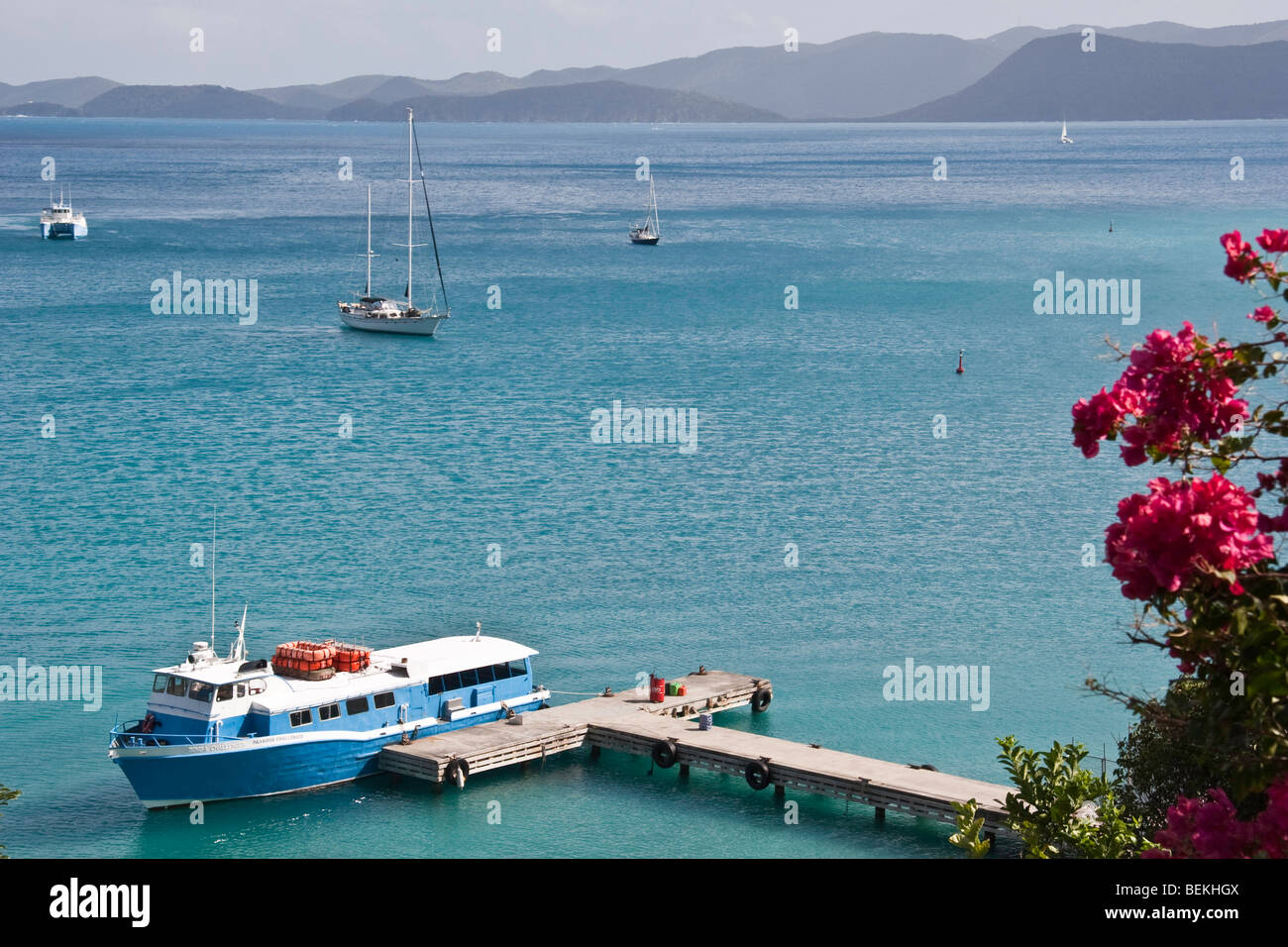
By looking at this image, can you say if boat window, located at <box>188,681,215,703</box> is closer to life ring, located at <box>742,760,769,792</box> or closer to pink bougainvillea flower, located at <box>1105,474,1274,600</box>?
life ring, located at <box>742,760,769,792</box>

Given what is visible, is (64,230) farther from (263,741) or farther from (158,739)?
(263,741)

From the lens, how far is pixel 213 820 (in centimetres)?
3797

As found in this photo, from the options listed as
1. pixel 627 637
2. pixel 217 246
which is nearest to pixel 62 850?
pixel 627 637

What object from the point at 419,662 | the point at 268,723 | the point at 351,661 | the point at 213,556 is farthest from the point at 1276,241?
the point at 213,556

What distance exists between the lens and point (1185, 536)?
718 cm

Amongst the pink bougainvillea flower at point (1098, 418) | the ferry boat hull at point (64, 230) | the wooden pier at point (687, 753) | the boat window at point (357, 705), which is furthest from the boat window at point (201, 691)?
the ferry boat hull at point (64, 230)

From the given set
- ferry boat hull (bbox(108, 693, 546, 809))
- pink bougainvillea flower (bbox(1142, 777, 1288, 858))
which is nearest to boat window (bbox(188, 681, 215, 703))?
ferry boat hull (bbox(108, 693, 546, 809))

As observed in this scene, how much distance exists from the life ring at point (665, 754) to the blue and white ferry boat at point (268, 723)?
5673mm

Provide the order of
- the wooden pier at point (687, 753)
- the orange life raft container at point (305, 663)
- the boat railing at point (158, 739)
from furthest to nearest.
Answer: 1. the orange life raft container at point (305, 663)
2. the boat railing at point (158, 739)
3. the wooden pier at point (687, 753)

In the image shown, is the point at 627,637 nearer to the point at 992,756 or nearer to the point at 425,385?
the point at 992,756

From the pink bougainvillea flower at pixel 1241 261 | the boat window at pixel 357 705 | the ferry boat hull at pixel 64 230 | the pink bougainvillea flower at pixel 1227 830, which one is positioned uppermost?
the ferry boat hull at pixel 64 230

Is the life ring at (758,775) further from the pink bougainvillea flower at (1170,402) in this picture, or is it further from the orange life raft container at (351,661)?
the pink bougainvillea flower at (1170,402)

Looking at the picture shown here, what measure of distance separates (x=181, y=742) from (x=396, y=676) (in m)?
5.83

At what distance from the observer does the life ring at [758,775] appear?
38969 millimetres
